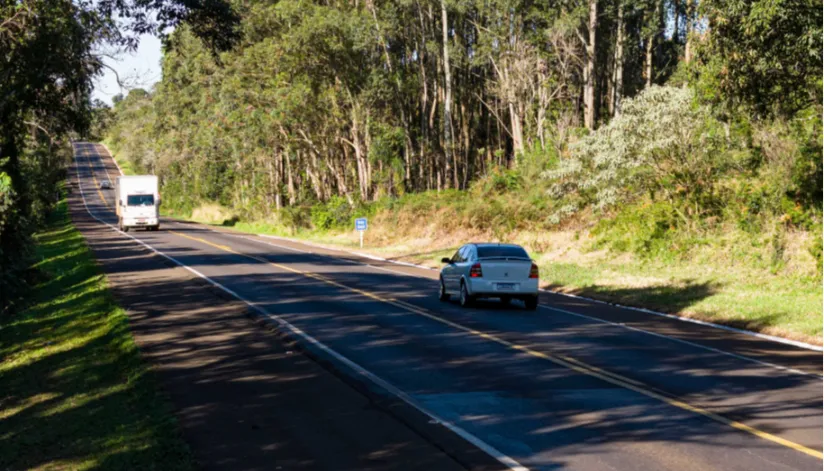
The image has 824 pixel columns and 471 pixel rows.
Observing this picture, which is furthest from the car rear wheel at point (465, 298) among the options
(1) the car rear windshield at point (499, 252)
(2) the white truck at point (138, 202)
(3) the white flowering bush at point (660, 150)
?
(2) the white truck at point (138, 202)

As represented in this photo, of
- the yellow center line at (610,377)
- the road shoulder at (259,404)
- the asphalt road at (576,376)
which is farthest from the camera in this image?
the yellow center line at (610,377)

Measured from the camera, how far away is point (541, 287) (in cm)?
2811

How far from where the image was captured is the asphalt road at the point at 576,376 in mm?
8859

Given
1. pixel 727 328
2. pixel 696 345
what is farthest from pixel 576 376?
pixel 727 328

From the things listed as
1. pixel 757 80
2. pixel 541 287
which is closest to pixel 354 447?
pixel 757 80

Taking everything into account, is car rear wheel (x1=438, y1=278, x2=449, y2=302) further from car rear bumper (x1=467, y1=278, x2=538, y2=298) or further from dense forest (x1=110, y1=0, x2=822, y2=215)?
dense forest (x1=110, y1=0, x2=822, y2=215)

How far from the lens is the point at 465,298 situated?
2156 centimetres

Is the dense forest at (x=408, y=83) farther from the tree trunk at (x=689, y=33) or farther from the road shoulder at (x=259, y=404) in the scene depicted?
→ the road shoulder at (x=259, y=404)

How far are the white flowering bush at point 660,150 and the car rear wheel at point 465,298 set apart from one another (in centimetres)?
1176

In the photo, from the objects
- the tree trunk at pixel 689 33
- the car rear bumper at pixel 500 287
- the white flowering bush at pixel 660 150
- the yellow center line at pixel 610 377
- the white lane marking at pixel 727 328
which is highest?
the tree trunk at pixel 689 33

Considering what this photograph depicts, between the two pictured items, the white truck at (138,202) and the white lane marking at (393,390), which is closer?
the white lane marking at (393,390)

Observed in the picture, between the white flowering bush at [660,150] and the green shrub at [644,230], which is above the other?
the white flowering bush at [660,150]

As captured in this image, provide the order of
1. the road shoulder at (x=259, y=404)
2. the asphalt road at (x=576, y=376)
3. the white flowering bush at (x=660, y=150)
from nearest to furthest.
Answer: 1. the road shoulder at (x=259, y=404)
2. the asphalt road at (x=576, y=376)
3. the white flowering bush at (x=660, y=150)

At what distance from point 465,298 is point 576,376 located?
8.91 m
